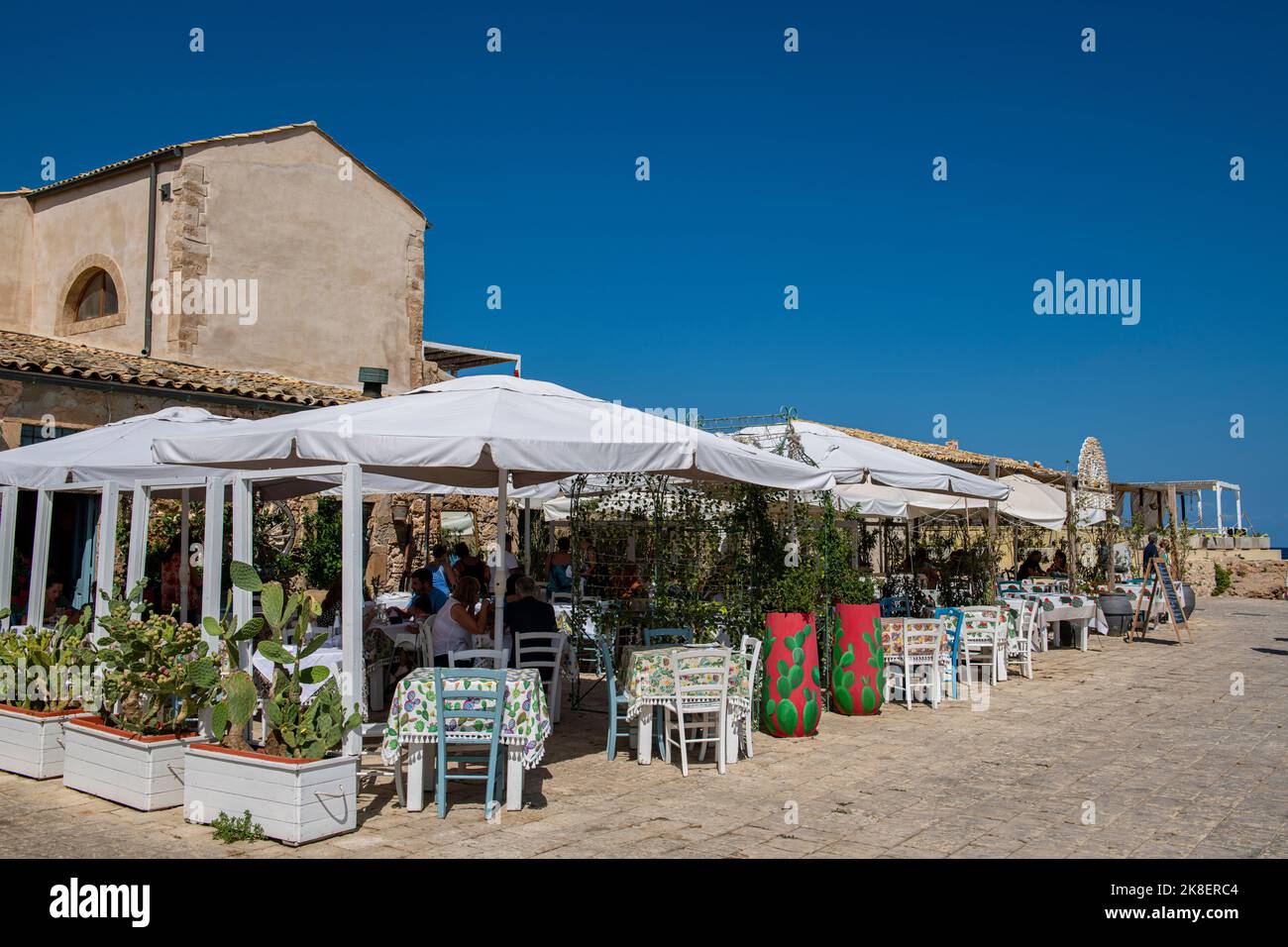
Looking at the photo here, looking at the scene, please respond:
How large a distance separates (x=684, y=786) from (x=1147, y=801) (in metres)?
2.76

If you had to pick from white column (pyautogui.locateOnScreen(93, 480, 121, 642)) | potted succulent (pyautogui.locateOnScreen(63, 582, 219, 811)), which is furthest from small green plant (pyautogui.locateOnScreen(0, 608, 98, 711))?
potted succulent (pyautogui.locateOnScreen(63, 582, 219, 811))

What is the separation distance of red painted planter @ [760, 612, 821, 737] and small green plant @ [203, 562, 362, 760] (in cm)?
350

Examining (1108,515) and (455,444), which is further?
(1108,515)

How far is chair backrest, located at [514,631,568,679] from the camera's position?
25.8 feet

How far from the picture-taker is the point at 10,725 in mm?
6641

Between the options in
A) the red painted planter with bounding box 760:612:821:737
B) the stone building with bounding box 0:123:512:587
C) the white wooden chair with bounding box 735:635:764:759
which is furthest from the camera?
the stone building with bounding box 0:123:512:587

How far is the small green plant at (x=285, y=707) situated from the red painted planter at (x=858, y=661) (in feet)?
15.4

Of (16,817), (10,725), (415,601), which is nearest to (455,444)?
(16,817)

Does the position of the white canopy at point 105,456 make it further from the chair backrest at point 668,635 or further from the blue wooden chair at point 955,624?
the blue wooden chair at point 955,624

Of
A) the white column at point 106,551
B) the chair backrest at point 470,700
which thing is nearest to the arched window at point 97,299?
the white column at point 106,551

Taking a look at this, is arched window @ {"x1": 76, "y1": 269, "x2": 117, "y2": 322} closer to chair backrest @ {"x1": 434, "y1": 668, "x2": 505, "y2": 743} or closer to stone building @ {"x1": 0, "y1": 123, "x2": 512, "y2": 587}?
stone building @ {"x1": 0, "y1": 123, "x2": 512, "y2": 587}

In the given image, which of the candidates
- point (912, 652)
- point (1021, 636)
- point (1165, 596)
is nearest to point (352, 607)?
point (912, 652)
